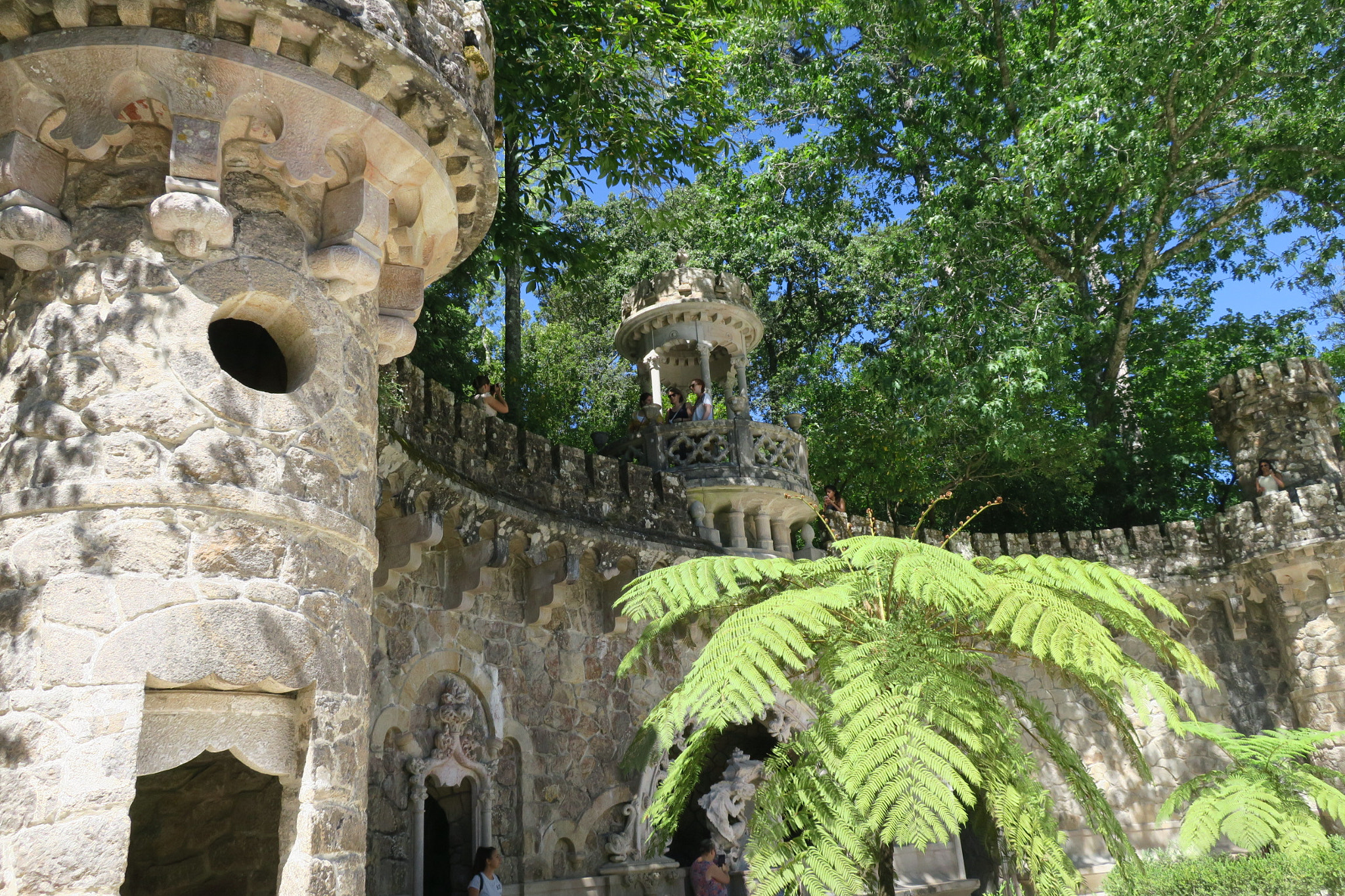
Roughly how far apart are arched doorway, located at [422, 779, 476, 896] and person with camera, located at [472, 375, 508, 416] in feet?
11.5

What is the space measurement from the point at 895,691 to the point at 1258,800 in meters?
3.41

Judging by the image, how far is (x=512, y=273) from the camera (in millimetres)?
16312

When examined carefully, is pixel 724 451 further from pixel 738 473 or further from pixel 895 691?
pixel 895 691

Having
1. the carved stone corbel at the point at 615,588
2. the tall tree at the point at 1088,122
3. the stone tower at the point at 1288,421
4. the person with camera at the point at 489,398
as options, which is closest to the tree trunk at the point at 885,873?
the carved stone corbel at the point at 615,588

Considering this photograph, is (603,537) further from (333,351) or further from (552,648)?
(333,351)

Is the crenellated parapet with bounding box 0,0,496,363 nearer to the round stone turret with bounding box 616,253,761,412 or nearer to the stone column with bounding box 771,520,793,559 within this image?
the stone column with bounding box 771,520,793,559

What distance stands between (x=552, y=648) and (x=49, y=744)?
6763 millimetres

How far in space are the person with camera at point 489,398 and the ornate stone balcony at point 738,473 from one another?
1.80m

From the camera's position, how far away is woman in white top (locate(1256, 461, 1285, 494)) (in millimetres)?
15898

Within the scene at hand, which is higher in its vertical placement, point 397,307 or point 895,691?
point 397,307

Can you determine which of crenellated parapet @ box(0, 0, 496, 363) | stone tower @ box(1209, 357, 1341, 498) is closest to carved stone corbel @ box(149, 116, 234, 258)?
crenellated parapet @ box(0, 0, 496, 363)

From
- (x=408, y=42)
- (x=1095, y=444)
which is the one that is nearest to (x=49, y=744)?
(x=408, y=42)

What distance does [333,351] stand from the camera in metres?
5.27

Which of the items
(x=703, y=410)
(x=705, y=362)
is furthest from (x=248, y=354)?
(x=705, y=362)
